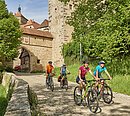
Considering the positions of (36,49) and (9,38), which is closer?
(9,38)

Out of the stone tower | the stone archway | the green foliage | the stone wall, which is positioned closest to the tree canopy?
the green foliage

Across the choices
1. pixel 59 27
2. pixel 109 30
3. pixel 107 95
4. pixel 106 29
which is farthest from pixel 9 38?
pixel 107 95

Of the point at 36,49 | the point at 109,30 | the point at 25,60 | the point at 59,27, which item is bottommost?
the point at 25,60

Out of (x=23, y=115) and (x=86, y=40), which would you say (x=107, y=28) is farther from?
(x=23, y=115)

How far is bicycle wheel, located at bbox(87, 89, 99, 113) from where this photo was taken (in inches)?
344

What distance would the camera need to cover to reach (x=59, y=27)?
45.2m

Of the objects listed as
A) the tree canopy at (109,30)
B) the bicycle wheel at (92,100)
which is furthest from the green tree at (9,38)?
the bicycle wheel at (92,100)

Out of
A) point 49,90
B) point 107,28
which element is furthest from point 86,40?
point 49,90

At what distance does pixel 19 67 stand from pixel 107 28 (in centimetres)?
3708

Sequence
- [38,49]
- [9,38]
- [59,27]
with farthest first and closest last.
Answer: [38,49] → [59,27] → [9,38]

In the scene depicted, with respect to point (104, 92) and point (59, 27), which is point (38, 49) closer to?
point (59, 27)

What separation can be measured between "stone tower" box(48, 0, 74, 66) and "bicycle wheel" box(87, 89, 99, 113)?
34.8 meters

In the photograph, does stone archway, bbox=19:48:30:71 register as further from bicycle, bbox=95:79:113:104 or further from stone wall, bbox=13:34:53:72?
bicycle, bbox=95:79:113:104

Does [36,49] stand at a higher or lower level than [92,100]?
higher
